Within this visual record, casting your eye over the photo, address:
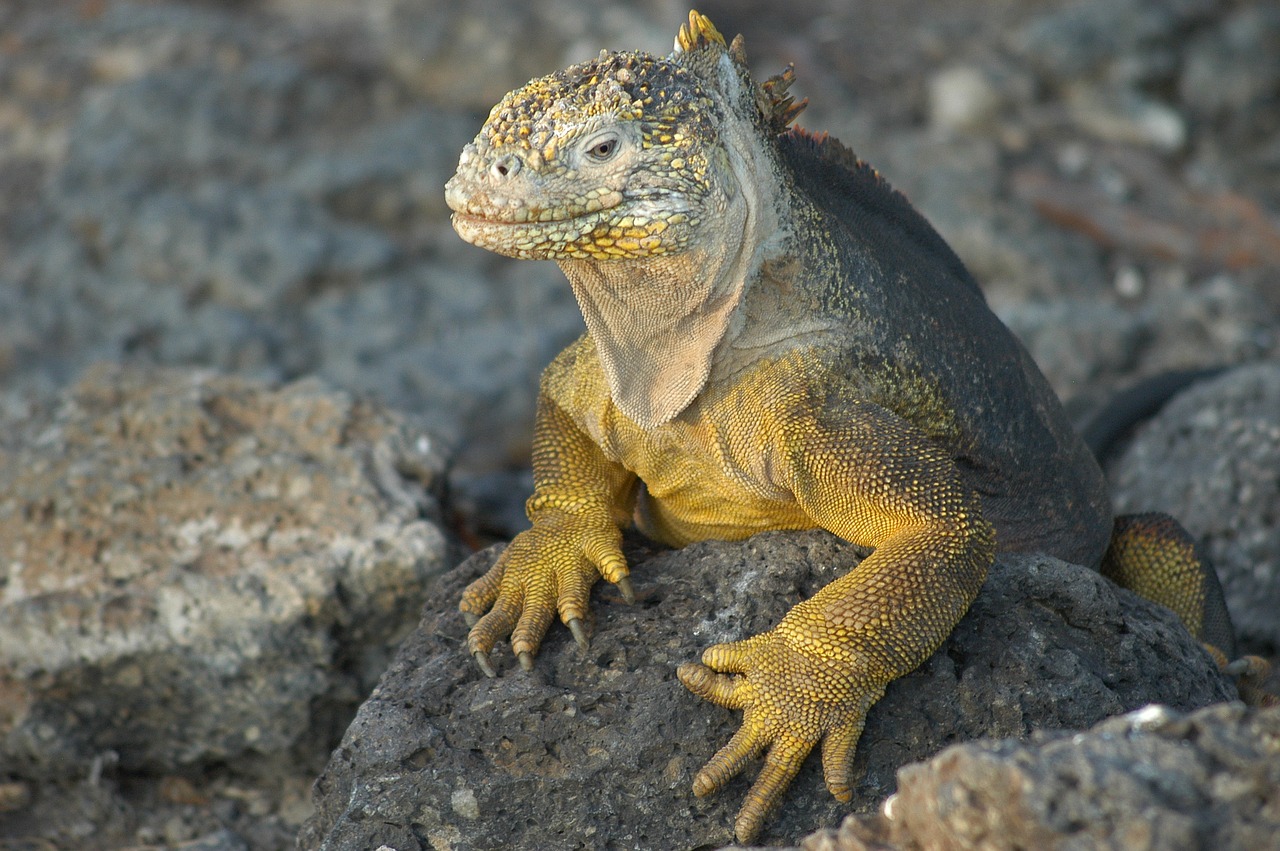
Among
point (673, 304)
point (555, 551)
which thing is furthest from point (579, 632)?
point (673, 304)

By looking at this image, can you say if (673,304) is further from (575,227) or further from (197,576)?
(197,576)

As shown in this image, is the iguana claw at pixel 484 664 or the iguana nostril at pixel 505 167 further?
the iguana claw at pixel 484 664

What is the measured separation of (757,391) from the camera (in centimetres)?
308

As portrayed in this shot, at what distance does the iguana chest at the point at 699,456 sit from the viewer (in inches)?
122

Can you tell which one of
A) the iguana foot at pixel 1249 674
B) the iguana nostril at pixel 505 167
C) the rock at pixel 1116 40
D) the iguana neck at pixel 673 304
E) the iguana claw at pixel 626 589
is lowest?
the iguana foot at pixel 1249 674

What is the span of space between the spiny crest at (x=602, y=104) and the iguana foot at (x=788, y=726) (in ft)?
3.66

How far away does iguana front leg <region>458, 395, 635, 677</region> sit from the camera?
3.12m

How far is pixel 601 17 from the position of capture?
7.93 m

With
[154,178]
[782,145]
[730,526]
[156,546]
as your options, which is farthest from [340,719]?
[154,178]

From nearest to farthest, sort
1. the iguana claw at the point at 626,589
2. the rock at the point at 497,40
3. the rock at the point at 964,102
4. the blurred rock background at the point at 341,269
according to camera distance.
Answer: the iguana claw at the point at 626,589 → the blurred rock background at the point at 341,269 → the rock at the point at 497,40 → the rock at the point at 964,102

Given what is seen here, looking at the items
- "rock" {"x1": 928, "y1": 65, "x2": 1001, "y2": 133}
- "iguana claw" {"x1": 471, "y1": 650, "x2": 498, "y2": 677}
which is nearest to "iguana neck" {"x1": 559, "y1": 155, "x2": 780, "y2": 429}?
"iguana claw" {"x1": 471, "y1": 650, "x2": 498, "y2": 677}

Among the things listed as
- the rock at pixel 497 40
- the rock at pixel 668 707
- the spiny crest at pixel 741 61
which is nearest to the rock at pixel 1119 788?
the rock at pixel 668 707

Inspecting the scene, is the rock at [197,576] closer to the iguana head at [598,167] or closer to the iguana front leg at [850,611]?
the iguana front leg at [850,611]

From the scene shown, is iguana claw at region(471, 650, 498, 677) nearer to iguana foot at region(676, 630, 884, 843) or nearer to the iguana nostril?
iguana foot at region(676, 630, 884, 843)
